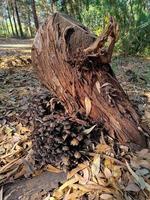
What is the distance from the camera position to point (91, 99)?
2.02m

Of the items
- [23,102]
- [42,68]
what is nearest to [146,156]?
[42,68]

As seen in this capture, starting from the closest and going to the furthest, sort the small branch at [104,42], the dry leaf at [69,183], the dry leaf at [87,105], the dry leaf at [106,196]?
1. the dry leaf at [106,196]
2. the dry leaf at [69,183]
3. the small branch at [104,42]
4. the dry leaf at [87,105]

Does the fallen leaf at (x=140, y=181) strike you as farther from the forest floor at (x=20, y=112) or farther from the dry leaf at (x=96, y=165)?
the forest floor at (x=20, y=112)

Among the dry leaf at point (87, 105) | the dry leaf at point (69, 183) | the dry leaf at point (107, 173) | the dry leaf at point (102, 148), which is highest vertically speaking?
the dry leaf at point (87, 105)

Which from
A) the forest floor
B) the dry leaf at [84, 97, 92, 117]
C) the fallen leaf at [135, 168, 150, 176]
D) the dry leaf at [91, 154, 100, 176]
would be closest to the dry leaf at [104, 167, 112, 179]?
the dry leaf at [91, 154, 100, 176]

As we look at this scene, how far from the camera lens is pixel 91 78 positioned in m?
2.01

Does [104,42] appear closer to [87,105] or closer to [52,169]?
[87,105]

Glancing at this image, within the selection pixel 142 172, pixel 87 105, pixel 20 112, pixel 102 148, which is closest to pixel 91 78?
pixel 87 105

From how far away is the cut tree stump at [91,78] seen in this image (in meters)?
1.96

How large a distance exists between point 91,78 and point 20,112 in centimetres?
99

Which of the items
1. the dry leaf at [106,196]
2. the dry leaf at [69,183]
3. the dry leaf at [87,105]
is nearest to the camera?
the dry leaf at [106,196]

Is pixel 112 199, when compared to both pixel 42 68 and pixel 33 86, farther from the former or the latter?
pixel 33 86

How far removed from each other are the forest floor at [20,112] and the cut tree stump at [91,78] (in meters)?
0.46

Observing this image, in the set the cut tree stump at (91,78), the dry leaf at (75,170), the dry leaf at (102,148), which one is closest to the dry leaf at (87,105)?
the cut tree stump at (91,78)
